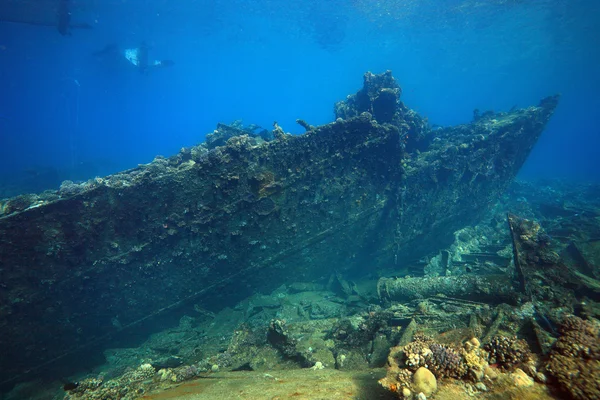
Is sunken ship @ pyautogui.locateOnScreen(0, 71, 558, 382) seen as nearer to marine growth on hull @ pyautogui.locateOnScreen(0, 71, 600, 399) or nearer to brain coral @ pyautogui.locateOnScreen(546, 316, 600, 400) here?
marine growth on hull @ pyautogui.locateOnScreen(0, 71, 600, 399)

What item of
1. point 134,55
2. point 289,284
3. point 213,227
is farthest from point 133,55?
point 289,284

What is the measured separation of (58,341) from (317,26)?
2102 inches

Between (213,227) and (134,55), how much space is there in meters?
59.3

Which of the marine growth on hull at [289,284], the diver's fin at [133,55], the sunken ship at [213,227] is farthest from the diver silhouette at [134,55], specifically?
the marine growth on hull at [289,284]

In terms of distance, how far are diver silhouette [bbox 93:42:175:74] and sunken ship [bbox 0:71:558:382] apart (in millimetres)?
44223

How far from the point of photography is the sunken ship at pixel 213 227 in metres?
5.56

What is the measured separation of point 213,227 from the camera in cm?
659

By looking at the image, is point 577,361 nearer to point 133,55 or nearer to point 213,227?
point 213,227

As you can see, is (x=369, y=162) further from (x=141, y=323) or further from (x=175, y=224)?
(x=141, y=323)

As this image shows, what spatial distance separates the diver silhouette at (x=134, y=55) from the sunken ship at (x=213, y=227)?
145 ft

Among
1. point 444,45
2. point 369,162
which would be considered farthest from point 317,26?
point 369,162

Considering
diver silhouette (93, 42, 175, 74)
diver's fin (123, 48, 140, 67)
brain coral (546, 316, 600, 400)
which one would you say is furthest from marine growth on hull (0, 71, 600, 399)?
diver's fin (123, 48, 140, 67)

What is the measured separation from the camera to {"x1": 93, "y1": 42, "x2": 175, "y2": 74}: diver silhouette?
139 feet

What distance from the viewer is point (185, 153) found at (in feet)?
26.6
